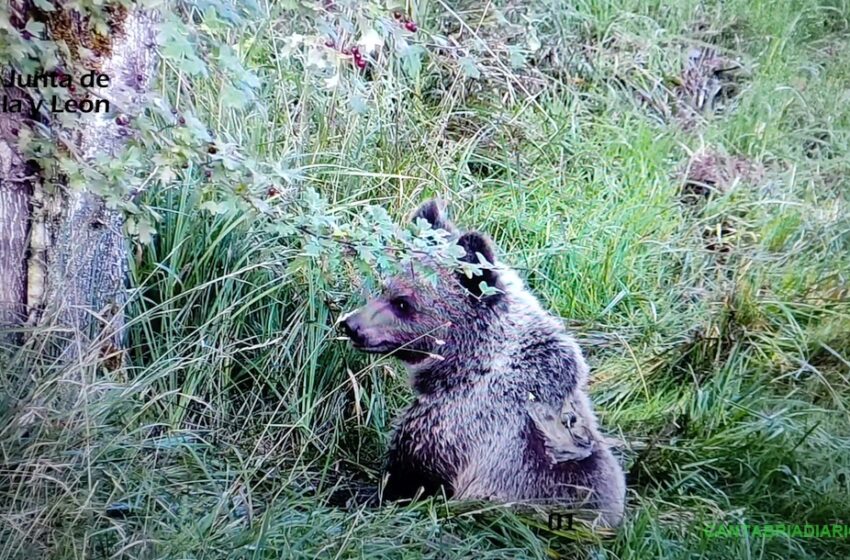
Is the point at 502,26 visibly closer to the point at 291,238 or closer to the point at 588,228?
the point at 588,228

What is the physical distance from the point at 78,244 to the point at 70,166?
0.36 m

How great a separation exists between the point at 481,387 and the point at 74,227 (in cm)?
116

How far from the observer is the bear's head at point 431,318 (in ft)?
9.06

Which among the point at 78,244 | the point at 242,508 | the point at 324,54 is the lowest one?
the point at 242,508

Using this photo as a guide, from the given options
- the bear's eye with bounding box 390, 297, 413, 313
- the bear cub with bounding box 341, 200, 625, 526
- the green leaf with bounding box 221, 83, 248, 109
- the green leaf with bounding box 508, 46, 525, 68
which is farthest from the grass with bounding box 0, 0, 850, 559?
the green leaf with bounding box 221, 83, 248, 109

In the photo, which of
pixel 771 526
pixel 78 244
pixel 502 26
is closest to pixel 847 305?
pixel 771 526

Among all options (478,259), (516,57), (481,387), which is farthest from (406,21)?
(481,387)

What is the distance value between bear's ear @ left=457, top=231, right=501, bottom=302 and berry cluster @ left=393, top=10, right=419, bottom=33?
54 centimetres

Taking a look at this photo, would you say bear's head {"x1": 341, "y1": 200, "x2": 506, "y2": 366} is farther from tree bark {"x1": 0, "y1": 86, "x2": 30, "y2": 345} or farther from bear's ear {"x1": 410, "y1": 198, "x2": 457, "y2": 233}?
tree bark {"x1": 0, "y1": 86, "x2": 30, "y2": 345}

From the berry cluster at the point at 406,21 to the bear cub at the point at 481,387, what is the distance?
472 mm

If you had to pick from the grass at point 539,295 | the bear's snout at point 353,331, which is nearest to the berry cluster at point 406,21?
the grass at point 539,295

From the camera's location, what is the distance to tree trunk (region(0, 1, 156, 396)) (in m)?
2.69

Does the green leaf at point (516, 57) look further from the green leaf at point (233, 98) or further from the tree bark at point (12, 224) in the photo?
the tree bark at point (12, 224)

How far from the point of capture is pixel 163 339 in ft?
9.54
